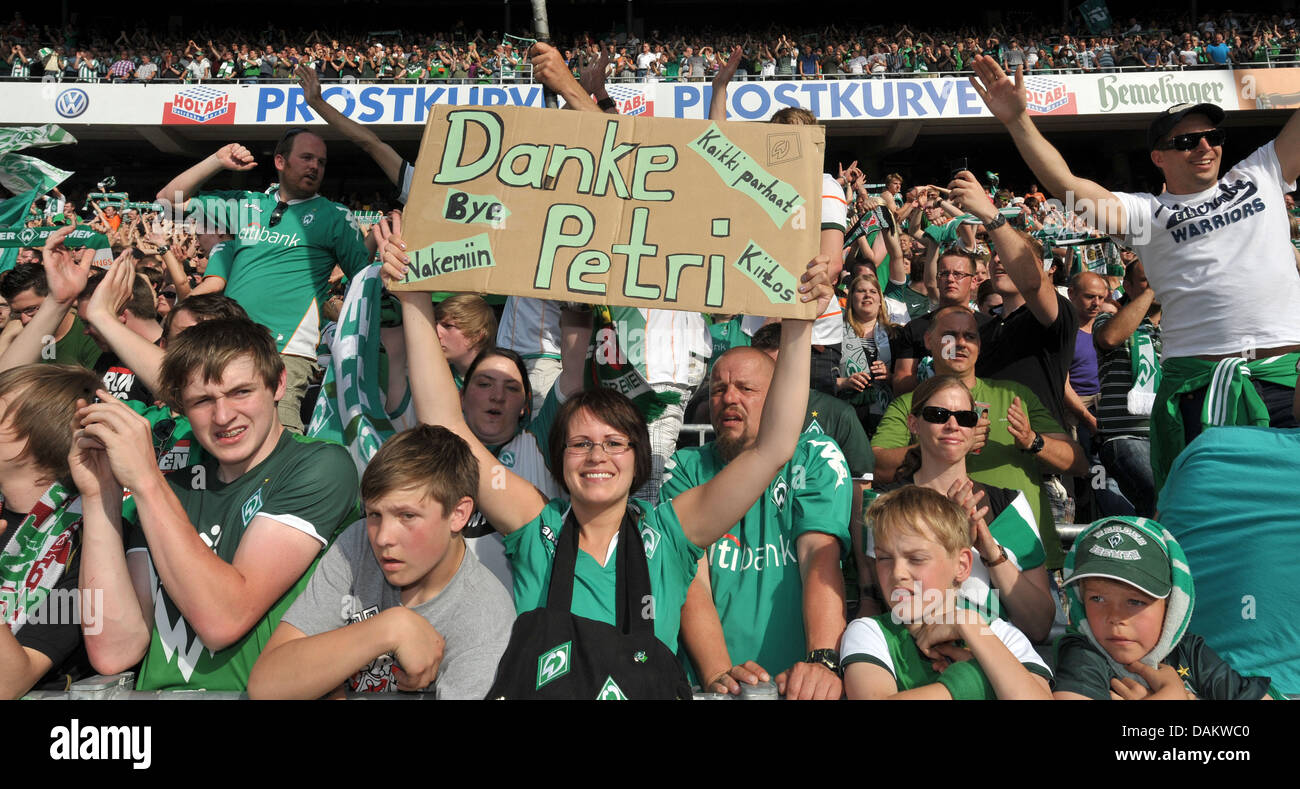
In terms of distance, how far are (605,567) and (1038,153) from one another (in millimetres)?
2226

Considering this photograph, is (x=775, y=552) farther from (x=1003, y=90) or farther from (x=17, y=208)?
(x=17, y=208)

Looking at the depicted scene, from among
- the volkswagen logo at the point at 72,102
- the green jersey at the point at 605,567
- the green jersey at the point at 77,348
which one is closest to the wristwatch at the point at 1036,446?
the green jersey at the point at 605,567

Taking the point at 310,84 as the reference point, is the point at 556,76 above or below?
below

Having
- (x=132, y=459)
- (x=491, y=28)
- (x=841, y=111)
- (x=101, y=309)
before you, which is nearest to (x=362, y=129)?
(x=101, y=309)

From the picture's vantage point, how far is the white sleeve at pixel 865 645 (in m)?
2.44

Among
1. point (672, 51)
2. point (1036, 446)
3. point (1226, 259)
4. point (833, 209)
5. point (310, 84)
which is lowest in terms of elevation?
point (1036, 446)

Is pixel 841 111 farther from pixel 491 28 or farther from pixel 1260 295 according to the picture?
pixel 1260 295

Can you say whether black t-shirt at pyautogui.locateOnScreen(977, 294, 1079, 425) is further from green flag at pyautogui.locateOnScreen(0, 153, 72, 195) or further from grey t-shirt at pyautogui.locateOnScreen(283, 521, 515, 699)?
green flag at pyautogui.locateOnScreen(0, 153, 72, 195)

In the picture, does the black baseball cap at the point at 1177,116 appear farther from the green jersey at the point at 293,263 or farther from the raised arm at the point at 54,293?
the raised arm at the point at 54,293

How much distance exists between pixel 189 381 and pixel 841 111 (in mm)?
18803

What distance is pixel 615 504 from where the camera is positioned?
8.76 feet

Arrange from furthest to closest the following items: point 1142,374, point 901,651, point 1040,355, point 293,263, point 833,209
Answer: point 293,263
point 833,209
point 1142,374
point 1040,355
point 901,651

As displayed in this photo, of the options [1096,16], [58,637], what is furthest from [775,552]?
[1096,16]

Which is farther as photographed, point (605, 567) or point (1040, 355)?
point (1040, 355)
